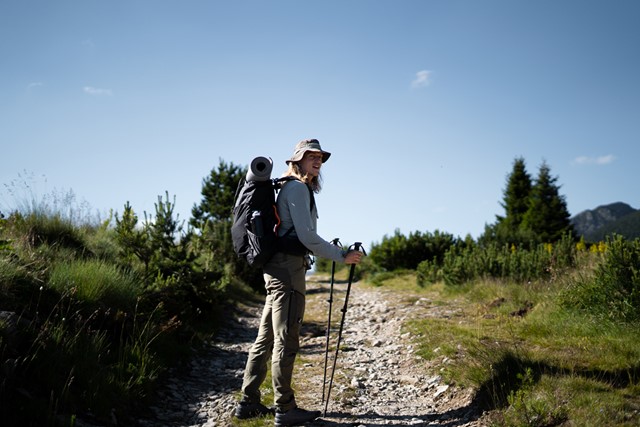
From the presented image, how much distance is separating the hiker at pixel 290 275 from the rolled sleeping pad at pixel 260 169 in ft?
0.71

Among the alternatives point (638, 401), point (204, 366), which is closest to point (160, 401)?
point (204, 366)

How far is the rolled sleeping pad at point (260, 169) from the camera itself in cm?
450

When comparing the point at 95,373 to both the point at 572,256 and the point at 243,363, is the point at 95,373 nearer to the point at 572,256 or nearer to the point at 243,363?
the point at 243,363

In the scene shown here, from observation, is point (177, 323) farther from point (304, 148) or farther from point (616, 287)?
point (616, 287)

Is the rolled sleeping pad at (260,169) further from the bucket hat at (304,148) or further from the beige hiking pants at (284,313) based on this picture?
the beige hiking pants at (284,313)

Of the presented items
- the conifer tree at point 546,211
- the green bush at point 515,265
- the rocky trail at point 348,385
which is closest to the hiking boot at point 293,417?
the rocky trail at point 348,385

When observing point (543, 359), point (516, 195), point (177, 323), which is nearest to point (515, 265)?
point (543, 359)

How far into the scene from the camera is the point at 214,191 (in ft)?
75.2

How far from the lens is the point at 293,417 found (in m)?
4.49

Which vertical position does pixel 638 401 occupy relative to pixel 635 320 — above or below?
below

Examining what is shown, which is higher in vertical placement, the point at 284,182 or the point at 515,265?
the point at 284,182

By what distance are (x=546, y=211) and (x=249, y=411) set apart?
98.9ft

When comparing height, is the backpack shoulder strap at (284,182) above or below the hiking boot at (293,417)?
above

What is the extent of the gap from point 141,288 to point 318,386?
3.49m
